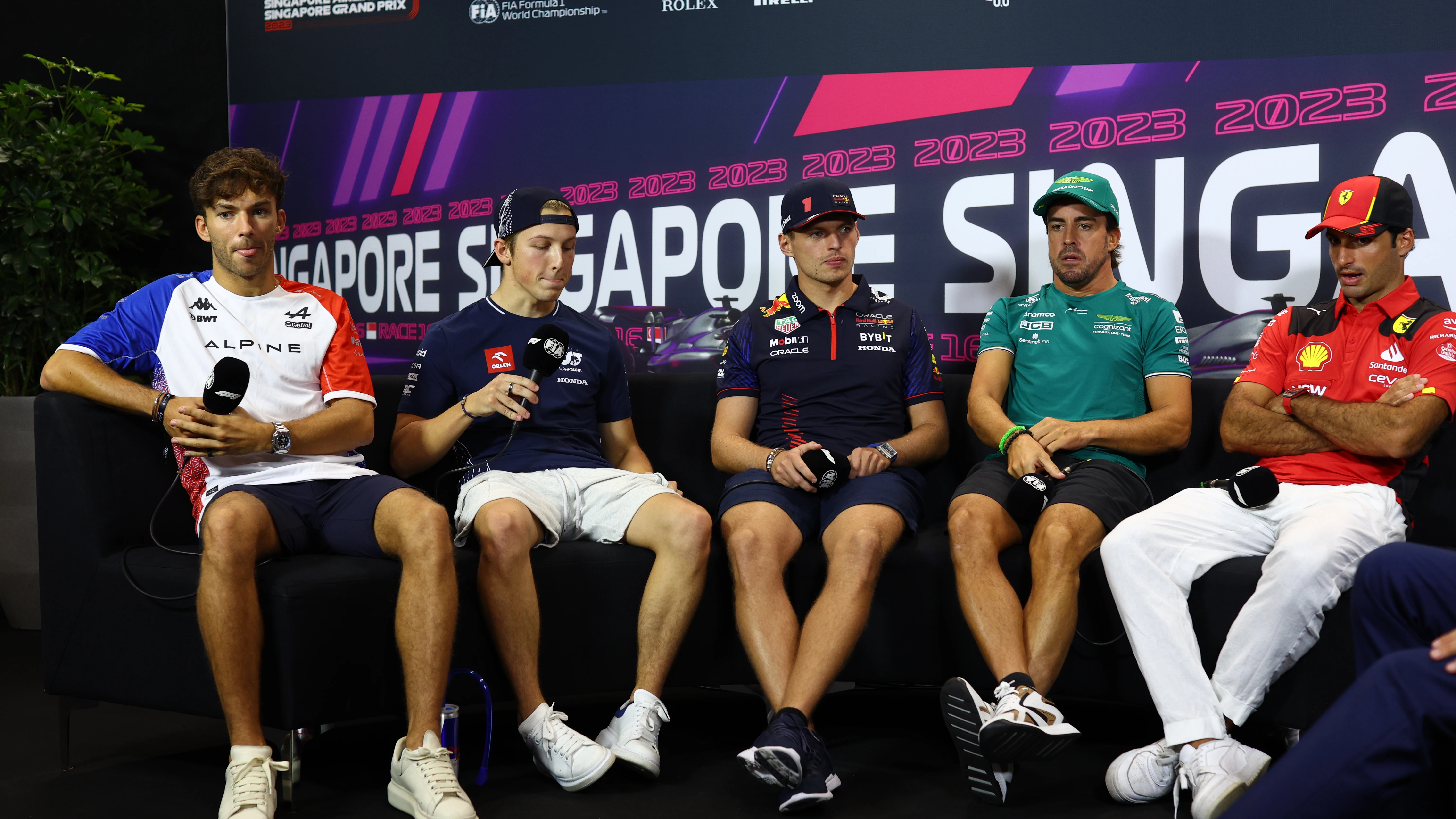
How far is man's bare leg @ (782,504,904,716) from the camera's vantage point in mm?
2361

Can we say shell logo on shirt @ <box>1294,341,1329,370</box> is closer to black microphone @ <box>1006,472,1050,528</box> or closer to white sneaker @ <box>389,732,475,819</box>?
black microphone @ <box>1006,472,1050,528</box>

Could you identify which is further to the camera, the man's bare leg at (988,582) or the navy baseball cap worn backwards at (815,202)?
the navy baseball cap worn backwards at (815,202)

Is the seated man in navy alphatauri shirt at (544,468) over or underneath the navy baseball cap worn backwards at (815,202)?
underneath

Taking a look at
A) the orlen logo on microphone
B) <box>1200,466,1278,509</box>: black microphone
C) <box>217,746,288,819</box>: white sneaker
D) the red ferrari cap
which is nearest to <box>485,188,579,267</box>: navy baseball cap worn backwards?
the orlen logo on microphone

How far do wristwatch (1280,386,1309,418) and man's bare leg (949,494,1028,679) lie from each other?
69 cm

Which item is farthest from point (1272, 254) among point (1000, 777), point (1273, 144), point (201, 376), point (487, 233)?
point (201, 376)

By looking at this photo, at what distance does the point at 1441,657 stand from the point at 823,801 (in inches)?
48.6

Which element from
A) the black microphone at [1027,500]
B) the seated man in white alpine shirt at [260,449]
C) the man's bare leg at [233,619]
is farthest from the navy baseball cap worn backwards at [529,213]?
the black microphone at [1027,500]

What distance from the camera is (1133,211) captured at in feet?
11.2

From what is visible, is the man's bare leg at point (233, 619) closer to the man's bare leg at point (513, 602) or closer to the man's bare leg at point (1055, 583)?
the man's bare leg at point (513, 602)

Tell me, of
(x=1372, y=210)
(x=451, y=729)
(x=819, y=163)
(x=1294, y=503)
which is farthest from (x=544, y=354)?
(x=1372, y=210)

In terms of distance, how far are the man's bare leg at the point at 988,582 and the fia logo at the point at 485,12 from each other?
2614mm

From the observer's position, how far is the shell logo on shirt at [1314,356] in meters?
2.70

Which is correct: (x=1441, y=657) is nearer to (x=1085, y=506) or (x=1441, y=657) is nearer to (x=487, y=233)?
(x=1085, y=506)
